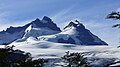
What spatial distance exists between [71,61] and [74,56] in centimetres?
117

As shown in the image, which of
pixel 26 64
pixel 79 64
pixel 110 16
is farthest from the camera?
pixel 79 64

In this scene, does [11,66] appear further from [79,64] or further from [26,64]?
[79,64]

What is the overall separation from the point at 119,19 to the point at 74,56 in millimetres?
33264

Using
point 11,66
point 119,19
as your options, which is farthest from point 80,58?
point 119,19

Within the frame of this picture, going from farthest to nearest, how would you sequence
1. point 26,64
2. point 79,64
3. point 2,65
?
point 79,64 < point 26,64 < point 2,65

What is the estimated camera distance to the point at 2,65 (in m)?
32.5

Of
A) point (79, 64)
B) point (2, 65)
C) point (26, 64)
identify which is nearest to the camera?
point (2, 65)

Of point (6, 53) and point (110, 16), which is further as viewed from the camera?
point (6, 53)

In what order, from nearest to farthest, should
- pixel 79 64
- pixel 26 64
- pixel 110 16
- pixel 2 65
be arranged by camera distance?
1. pixel 110 16
2. pixel 2 65
3. pixel 26 64
4. pixel 79 64

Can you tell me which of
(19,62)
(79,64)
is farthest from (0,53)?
(79,64)

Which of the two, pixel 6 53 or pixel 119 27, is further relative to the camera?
pixel 6 53

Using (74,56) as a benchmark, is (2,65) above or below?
below

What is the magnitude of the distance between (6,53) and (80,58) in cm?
2557

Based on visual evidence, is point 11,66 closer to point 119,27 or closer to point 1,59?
point 1,59
